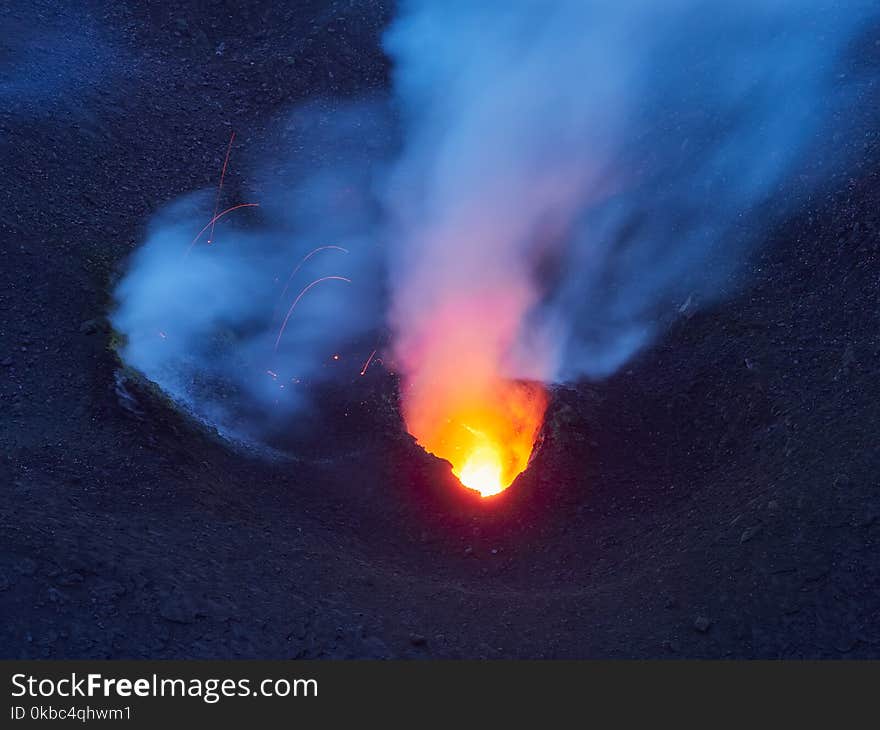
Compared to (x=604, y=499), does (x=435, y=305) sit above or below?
above

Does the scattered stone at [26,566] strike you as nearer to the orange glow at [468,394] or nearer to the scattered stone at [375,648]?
the scattered stone at [375,648]

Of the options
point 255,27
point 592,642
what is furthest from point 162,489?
point 255,27

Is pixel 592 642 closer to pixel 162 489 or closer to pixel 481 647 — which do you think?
pixel 481 647

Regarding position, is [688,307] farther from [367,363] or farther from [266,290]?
[266,290]

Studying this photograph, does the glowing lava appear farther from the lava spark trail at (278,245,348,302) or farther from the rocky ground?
the lava spark trail at (278,245,348,302)

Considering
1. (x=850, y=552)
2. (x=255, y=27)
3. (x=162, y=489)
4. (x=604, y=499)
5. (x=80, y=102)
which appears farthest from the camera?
(x=255, y=27)

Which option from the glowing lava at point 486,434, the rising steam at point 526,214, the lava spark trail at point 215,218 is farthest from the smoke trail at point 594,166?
the lava spark trail at point 215,218

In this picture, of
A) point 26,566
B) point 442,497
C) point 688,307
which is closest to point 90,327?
point 26,566
